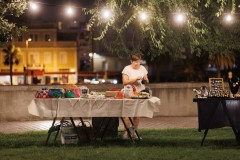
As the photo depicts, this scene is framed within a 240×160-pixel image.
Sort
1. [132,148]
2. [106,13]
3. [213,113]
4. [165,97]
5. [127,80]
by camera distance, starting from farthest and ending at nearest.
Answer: [165,97] < [106,13] < [127,80] < [213,113] < [132,148]

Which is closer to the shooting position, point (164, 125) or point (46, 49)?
point (164, 125)

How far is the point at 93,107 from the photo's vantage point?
283 inches

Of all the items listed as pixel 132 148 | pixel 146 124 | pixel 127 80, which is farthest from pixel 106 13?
pixel 146 124

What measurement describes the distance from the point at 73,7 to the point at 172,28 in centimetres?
315

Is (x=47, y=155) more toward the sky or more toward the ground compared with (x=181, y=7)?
more toward the ground

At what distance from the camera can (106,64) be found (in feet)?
200

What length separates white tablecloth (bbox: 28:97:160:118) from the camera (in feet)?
23.3

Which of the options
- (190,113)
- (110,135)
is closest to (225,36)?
(190,113)

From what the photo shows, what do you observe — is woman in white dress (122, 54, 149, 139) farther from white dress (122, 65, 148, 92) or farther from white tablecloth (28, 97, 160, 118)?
white tablecloth (28, 97, 160, 118)

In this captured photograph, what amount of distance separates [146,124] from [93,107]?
4480 millimetres

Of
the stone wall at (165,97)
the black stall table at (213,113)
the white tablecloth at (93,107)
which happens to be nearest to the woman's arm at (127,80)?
the white tablecloth at (93,107)

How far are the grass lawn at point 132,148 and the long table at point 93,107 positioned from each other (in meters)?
0.62

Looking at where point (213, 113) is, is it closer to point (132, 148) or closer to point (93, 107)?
point (132, 148)

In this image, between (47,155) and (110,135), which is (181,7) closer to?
(110,135)
